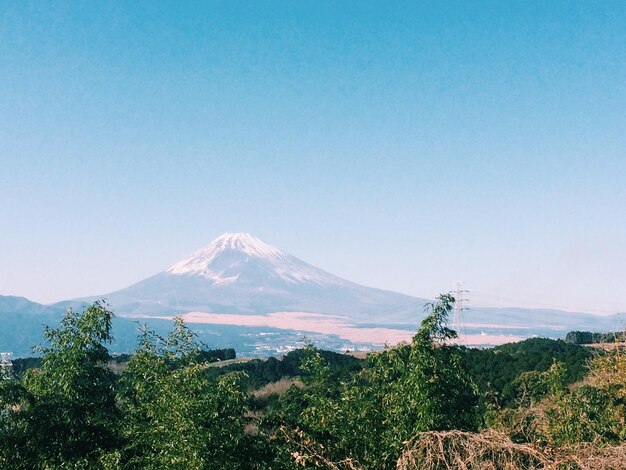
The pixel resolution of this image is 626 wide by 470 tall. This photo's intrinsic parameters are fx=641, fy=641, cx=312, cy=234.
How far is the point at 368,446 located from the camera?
15.9m

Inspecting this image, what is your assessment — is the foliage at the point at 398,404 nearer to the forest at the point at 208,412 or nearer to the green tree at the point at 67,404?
the forest at the point at 208,412

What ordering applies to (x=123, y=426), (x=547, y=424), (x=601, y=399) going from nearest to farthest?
(x=123, y=426), (x=547, y=424), (x=601, y=399)

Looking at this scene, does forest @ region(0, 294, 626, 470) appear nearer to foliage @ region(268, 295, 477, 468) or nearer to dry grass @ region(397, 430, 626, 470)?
foliage @ region(268, 295, 477, 468)

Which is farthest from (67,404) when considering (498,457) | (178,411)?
(498,457)

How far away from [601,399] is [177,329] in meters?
16.4

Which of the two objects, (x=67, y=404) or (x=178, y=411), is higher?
(x=178, y=411)

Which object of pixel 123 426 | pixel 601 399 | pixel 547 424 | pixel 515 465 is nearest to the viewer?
pixel 515 465

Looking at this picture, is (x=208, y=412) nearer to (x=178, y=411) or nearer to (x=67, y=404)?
(x=178, y=411)

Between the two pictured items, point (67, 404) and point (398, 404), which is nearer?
point (67, 404)

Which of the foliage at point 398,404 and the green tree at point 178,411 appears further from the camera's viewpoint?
the foliage at point 398,404

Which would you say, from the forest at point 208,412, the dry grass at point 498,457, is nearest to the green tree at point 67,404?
the forest at point 208,412

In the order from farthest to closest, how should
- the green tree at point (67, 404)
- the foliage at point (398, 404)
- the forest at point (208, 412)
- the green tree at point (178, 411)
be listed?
the foliage at point (398, 404) < the green tree at point (67, 404) < the forest at point (208, 412) < the green tree at point (178, 411)

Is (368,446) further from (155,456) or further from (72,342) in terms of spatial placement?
(72,342)

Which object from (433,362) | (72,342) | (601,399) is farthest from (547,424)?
(72,342)
